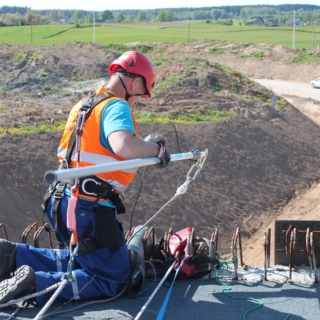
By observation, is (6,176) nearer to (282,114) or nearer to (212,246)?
(212,246)

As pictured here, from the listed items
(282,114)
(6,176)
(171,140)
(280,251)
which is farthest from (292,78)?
(280,251)

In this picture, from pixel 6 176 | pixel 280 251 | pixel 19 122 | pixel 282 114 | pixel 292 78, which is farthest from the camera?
pixel 292 78

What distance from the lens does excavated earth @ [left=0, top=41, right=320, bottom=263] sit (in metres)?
13.5

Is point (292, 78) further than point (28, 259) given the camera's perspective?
Yes

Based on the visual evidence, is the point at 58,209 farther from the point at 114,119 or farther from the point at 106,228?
the point at 114,119

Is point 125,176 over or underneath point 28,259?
over

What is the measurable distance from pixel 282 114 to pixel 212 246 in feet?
58.8

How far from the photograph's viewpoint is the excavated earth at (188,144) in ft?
44.2

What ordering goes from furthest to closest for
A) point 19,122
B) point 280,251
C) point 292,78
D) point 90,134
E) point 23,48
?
point 292,78
point 23,48
point 19,122
point 280,251
point 90,134

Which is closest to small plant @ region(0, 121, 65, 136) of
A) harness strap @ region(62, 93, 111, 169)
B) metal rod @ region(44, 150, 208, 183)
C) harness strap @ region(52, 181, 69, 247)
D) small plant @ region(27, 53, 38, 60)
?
harness strap @ region(52, 181, 69, 247)

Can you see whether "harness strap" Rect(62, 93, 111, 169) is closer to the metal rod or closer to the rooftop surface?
the metal rod

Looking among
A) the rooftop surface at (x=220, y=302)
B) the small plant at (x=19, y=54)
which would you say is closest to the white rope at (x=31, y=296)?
the rooftop surface at (x=220, y=302)

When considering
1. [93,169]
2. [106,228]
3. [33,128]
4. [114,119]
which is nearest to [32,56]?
[33,128]

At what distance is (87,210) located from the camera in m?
4.97
